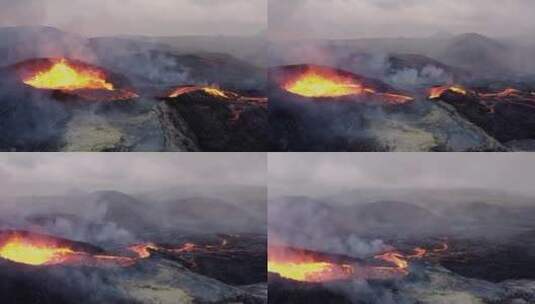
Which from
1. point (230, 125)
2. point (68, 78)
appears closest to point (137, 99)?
point (68, 78)

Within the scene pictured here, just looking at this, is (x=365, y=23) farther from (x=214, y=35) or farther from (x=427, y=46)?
(x=214, y=35)

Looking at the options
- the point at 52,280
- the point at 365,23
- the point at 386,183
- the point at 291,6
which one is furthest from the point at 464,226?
the point at 52,280

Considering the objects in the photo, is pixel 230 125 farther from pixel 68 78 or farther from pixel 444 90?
pixel 444 90

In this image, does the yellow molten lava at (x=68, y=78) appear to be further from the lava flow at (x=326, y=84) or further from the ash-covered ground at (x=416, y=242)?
the ash-covered ground at (x=416, y=242)

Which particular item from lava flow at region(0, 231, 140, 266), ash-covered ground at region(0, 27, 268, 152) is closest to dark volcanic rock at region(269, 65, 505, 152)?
ash-covered ground at region(0, 27, 268, 152)

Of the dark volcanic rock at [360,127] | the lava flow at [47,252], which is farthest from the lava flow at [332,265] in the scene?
the lava flow at [47,252]

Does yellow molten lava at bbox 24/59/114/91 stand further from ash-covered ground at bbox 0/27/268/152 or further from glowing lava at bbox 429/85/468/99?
glowing lava at bbox 429/85/468/99
